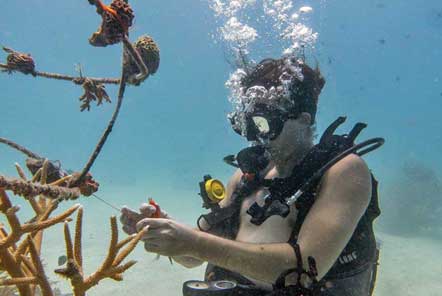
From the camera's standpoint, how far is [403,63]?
136250 mm

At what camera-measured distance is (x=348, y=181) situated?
329 cm

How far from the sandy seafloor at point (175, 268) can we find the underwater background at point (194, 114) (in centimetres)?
7

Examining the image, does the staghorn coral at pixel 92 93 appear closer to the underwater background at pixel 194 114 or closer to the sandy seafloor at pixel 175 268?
the underwater background at pixel 194 114

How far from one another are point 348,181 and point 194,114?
492ft

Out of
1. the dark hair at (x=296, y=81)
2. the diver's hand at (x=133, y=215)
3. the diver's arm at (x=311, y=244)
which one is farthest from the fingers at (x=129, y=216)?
the dark hair at (x=296, y=81)

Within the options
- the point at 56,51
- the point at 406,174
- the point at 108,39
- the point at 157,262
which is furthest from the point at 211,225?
the point at 56,51

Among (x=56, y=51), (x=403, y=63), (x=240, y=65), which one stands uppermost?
(x=403, y=63)

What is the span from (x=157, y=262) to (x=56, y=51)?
128265 millimetres

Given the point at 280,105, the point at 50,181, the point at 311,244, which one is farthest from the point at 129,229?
the point at 280,105

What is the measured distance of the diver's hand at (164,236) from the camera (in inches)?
106

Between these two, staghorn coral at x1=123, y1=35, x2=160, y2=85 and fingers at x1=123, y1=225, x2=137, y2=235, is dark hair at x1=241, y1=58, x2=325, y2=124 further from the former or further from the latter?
staghorn coral at x1=123, y1=35, x2=160, y2=85

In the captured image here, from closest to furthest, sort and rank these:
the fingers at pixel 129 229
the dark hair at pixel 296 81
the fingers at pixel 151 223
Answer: the fingers at pixel 151 223
the fingers at pixel 129 229
the dark hair at pixel 296 81

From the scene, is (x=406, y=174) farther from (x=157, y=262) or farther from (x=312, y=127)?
(x=312, y=127)

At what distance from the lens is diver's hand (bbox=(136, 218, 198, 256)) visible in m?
2.70
